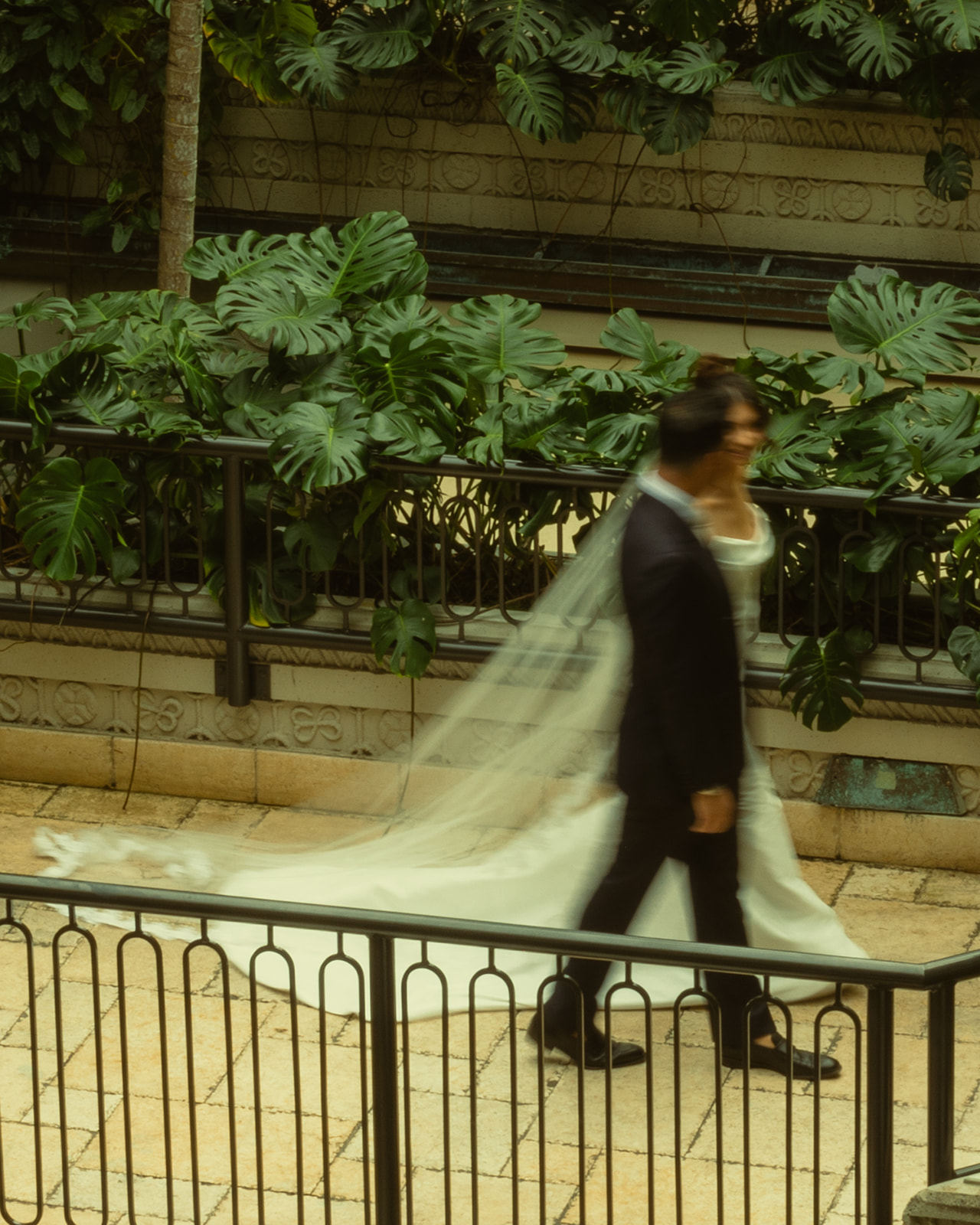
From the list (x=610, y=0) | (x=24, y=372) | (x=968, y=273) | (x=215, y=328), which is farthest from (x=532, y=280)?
(x=24, y=372)

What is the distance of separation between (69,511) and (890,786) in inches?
112

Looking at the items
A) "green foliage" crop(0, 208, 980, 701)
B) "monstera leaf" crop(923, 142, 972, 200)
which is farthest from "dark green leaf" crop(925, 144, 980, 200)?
"green foliage" crop(0, 208, 980, 701)

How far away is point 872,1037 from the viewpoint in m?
3.43

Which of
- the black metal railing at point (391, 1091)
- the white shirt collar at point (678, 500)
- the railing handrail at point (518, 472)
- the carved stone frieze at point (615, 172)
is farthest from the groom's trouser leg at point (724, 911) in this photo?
the carved stone frieze at point (615, 172)

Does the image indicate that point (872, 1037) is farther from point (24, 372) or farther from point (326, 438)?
point (24, 372)

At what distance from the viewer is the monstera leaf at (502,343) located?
21.0 ft

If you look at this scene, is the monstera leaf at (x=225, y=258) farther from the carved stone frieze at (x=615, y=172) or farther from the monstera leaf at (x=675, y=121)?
the carved stone frieze at (x=615, y=172)

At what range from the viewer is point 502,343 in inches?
255

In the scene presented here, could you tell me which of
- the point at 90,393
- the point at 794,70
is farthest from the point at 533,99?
the point at 90,393

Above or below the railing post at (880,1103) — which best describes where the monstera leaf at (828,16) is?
above

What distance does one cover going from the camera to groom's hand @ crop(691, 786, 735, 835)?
461cm

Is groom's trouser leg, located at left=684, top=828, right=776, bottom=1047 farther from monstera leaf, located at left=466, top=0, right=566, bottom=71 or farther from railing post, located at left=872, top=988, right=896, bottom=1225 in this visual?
monstera leaf, located at left=466, top=0, right=566, bottom=71

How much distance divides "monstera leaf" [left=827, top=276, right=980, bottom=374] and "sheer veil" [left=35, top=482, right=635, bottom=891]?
3.29ft

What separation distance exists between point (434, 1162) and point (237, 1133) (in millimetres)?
526
